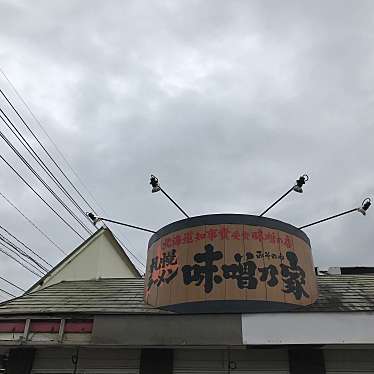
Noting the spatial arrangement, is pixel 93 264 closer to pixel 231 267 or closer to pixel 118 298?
pixel 118 298

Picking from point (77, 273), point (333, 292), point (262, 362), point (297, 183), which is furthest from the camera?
point (77, 273)

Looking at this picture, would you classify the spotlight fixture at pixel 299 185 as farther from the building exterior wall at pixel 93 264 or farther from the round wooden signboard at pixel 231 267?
the building exterior wall at pixel 93 264

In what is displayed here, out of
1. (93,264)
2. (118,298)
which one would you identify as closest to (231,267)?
(118,298)

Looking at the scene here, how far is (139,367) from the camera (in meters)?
8.27

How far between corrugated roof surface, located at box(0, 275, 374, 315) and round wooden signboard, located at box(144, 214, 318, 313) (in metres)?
0.46

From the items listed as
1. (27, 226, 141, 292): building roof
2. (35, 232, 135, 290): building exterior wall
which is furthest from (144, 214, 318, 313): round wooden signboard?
(35, 232, 135, 290): building exterior wall

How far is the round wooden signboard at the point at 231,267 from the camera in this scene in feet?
24.7

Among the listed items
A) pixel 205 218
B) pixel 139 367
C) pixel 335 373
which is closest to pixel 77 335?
pixel 139 367

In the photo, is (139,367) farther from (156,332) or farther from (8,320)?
(8,320)

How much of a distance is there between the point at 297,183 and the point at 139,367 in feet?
20.3

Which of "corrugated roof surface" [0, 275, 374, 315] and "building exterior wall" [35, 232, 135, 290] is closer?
"corrugated roof surface" [0, 275, 374, 315]

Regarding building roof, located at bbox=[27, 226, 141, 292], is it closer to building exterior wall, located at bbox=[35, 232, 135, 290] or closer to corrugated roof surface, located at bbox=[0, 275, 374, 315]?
building exterior wall, located at bbox=[35, 232, 135, 290]

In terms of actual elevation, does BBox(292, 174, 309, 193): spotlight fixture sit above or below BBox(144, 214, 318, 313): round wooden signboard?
above

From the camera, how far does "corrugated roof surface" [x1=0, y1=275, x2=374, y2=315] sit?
7.84 meters
